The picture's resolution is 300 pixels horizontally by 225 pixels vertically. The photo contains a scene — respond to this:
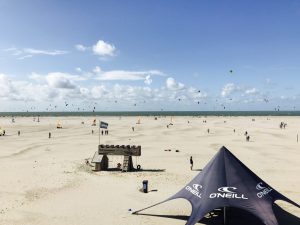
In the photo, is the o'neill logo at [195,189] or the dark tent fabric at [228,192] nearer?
the dark tent fabric at [228,192]

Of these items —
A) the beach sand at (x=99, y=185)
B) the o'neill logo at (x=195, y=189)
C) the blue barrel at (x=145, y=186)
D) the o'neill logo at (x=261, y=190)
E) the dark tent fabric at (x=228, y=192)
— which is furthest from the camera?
the blue barrel at (x=145, y=186)

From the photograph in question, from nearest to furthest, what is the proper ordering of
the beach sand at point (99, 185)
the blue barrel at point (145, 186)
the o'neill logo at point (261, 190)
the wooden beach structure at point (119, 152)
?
the o'neill logo at point (261, 190)
the beach sand at point (99, 185)
the blue barrel at point (145, 186)
the wooden beach structure at point (119, 152)

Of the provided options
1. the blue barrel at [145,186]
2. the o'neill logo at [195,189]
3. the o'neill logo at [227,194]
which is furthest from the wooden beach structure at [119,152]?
the o'neill logo at [227,194]

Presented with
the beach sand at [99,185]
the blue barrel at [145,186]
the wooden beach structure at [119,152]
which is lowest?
the beach sand at [99,185]

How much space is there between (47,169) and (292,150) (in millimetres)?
31839

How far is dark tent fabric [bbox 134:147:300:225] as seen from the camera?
1488cm

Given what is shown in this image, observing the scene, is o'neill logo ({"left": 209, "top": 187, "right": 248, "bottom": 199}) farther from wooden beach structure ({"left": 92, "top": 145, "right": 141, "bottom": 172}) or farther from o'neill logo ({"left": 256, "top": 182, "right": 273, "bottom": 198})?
wooden beach structure ({"left": 92, "top": 145, "right": 141, "bottom": 172})

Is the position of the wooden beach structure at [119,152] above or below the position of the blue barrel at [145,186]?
above

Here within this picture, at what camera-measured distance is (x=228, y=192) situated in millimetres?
15523

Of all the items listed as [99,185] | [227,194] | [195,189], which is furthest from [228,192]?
[99,185]

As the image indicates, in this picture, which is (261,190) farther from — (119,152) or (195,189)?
(119,152)

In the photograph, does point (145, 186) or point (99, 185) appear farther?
point (99, 185)

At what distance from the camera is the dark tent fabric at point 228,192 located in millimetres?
14883

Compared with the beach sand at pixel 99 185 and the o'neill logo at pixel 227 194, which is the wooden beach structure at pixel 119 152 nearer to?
the beach sand at pixel 99 185
